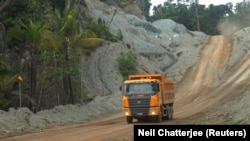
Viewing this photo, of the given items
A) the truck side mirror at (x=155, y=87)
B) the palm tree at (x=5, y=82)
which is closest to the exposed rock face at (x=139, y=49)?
the palm tree at (x=5, y=82)

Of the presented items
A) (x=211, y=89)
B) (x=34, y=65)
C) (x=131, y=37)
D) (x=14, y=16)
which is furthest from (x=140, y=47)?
(x=34, y=65)

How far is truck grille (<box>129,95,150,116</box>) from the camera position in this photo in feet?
91.8

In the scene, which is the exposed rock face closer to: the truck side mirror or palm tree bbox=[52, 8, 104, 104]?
palm tree bbox=[52, 8, 104, 104]

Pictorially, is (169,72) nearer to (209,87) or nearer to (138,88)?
(209,87)

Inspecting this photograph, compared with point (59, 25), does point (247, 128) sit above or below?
below

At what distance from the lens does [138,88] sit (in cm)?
2834

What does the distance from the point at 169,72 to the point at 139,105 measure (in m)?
38.1

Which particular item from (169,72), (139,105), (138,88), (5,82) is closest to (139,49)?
(169,72)

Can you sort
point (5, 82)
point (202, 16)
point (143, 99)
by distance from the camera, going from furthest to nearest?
point (202, 16), point (5, 82), point (143, 99)

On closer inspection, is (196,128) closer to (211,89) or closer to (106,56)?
(211,89)

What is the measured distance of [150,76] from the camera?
29641 millimetres

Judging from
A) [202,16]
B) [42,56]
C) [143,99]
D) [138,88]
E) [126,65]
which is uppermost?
[202,16]

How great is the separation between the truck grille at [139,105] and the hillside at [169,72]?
2914 millimetres

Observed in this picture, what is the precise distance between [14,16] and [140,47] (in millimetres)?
30472
